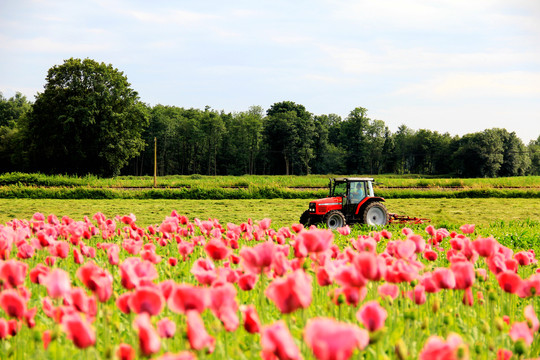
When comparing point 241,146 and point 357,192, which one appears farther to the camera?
point 241,146

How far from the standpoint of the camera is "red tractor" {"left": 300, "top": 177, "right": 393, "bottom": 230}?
11812 millimetres

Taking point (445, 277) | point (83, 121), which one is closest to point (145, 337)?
point (445, 277)

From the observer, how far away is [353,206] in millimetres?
12219

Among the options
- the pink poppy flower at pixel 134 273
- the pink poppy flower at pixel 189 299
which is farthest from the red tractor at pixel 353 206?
the pink poppy flower at pixel 189 299

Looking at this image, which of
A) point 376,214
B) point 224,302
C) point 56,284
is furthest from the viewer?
point 376,214

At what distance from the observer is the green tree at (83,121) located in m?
48.7

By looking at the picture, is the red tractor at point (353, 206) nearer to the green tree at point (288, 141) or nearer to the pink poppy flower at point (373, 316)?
the pink poppy flower at point (373, 316)

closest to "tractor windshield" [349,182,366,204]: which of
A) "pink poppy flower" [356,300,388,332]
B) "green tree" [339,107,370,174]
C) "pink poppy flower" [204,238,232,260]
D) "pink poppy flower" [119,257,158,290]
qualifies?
"pink poppy flower" [204,238,232,260]

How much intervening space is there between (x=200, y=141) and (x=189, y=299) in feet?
275

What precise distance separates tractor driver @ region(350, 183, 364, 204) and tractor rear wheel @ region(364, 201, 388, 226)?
43 cm

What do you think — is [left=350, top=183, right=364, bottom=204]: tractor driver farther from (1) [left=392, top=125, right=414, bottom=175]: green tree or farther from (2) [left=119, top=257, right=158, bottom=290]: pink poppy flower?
(1) [left=392, top=125, right=414, bottom=175]: green tree

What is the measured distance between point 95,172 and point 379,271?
174ft

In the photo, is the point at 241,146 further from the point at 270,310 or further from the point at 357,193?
the point at 270,310

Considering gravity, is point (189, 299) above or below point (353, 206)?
above
